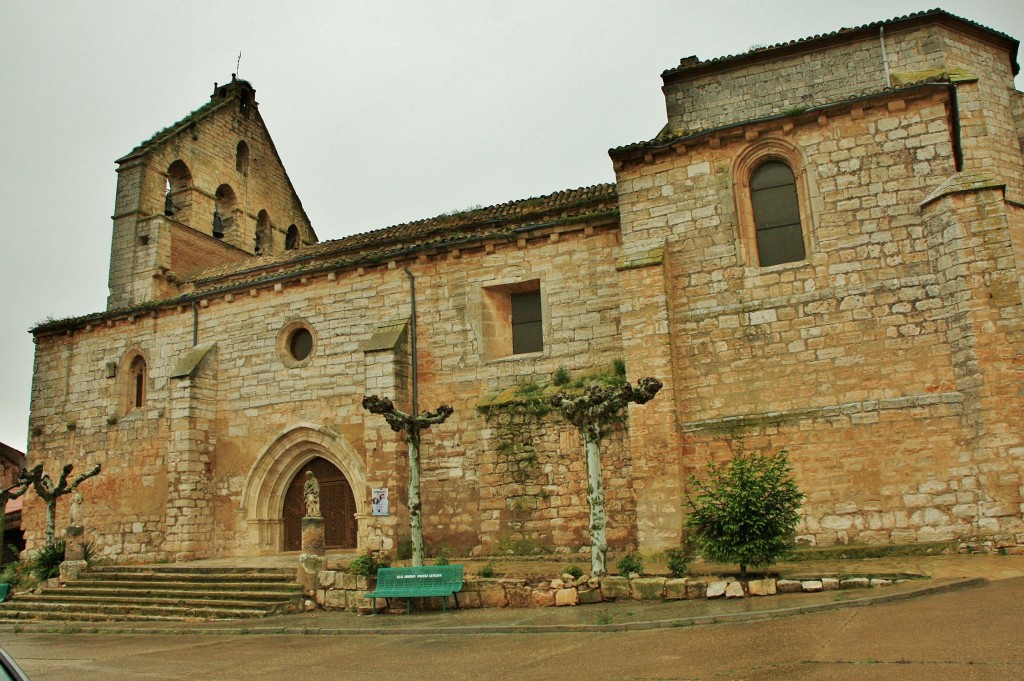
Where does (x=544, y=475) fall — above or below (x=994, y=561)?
above

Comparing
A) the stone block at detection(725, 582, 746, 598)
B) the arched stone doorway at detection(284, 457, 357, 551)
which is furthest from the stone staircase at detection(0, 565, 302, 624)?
the stone block at detection(725, 582, 746, 598)

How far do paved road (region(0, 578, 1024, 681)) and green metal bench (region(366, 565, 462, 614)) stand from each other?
1361mm

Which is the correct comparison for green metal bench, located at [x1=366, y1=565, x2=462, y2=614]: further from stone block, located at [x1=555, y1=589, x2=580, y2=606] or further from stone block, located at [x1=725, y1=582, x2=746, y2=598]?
stone block, located at [x1=725, y1=582, x2=746, y2=598]

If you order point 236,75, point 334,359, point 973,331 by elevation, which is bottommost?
point 973,331

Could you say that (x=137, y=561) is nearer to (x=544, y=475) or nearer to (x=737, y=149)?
(x=544, y=475)

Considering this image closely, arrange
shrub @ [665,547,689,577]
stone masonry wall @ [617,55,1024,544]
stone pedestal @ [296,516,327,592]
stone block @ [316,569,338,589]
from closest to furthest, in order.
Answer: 1. shrub @ [665,547,689,577]
2. stone masonry wall @ [617,55,1024,544]
3. stone block @ [316,569,338,589]
4. stone pedestal @ [296,516,327,592]

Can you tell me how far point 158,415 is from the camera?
19.2m

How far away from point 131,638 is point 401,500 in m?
5.09

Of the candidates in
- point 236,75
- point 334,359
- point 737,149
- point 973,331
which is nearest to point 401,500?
point 334,359

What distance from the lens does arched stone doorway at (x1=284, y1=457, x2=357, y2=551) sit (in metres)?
17.3

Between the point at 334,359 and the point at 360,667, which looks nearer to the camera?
the point at 360,667

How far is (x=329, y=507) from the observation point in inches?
687

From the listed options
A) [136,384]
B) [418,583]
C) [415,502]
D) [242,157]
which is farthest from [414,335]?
[242,157]

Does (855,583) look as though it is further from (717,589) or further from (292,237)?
(292,237)
